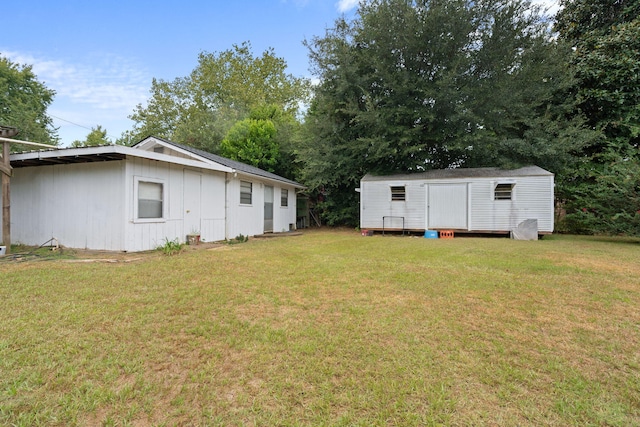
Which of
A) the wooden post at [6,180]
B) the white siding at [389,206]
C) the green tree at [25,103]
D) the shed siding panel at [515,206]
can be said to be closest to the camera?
the wooden post at [6,180]

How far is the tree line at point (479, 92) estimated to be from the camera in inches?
475

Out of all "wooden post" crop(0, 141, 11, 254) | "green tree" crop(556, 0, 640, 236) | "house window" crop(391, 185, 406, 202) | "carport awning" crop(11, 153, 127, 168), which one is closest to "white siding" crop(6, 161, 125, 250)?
"carport awning" crop(11, 153, 127, 168)

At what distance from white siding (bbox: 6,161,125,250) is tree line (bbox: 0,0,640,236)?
848cm

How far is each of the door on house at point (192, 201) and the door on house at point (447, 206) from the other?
844cm

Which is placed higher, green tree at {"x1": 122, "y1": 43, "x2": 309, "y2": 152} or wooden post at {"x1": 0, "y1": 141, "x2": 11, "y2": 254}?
green tree at {"x1": 122, "y1": 43, "x2": 309, "y2": 152}

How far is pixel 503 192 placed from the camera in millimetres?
11023

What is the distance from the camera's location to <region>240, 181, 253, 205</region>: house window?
10614mm

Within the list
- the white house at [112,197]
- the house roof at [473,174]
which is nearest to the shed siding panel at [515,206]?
the house roof at [473,174]

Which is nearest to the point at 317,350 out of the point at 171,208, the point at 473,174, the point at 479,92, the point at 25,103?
the point at 171,208

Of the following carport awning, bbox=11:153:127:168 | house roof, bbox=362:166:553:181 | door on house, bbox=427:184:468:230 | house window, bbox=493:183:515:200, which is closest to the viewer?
carport awning, bbox=11:153:127:168

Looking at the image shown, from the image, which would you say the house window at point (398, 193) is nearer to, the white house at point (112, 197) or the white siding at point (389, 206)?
the white siding at point (389, 206)

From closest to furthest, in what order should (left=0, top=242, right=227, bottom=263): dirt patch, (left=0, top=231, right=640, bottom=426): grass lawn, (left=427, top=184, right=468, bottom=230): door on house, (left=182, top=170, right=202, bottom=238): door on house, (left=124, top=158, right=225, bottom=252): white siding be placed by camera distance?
1. (left=0, top=231, right=640, bottom=426): grass lawn
2. (left=0, top=242, right=227, bottom=263): dirt patch
3. (left=124, top=158, right=225, bottom=252): white siding
4. (left=182, top=170, right=202, bottom=238): door on house
5. (left=427, top=184, right=468, bottom=230): door on house

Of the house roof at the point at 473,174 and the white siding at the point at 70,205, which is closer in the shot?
the white siding at the point at 70,205

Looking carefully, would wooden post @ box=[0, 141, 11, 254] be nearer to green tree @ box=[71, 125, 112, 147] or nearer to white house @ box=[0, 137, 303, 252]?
white house @ box=[0, 137, 303, 252]
